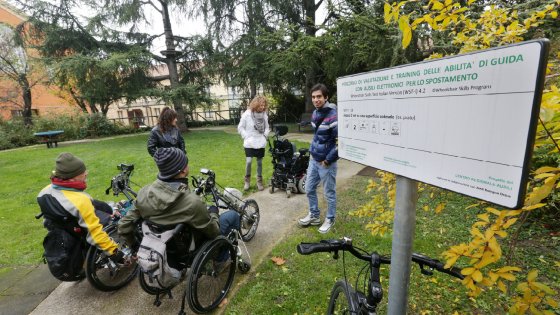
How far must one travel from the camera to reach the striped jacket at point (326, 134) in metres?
3.51

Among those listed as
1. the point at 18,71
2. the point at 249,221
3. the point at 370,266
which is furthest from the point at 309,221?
the point at 18,71

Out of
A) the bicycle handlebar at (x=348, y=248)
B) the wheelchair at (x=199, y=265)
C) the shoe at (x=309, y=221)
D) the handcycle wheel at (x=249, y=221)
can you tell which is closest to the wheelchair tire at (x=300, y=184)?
the shoe at (x=309, y=221)

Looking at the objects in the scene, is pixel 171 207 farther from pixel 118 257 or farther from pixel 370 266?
pixel 370 266

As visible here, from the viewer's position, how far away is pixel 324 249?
1.47 meters

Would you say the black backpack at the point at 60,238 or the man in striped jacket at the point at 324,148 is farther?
the man in striped jacket at the point at 324,148

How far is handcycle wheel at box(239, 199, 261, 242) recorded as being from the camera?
11.9 feet

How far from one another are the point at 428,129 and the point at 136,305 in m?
2.88

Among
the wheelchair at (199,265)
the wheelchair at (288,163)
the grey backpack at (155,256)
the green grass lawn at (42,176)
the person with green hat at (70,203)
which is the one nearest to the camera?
Result: the grey backpack at (155,256)

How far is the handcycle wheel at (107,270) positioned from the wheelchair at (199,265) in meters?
0.51

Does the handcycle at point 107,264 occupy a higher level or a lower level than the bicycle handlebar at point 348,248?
lower

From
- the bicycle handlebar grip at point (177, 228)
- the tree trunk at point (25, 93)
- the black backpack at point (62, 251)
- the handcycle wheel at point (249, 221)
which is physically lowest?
the handcycle wheel at point (249, 221)

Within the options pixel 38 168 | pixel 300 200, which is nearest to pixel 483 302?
pixel 300 200

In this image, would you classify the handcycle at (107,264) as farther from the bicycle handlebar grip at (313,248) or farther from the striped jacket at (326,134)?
the striped jacket at (326,134)

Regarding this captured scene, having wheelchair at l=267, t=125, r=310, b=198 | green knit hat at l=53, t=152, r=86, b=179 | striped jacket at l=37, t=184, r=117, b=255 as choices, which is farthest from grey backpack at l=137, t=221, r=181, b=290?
wheelchair at l=267, t=125, r=310, b=198
